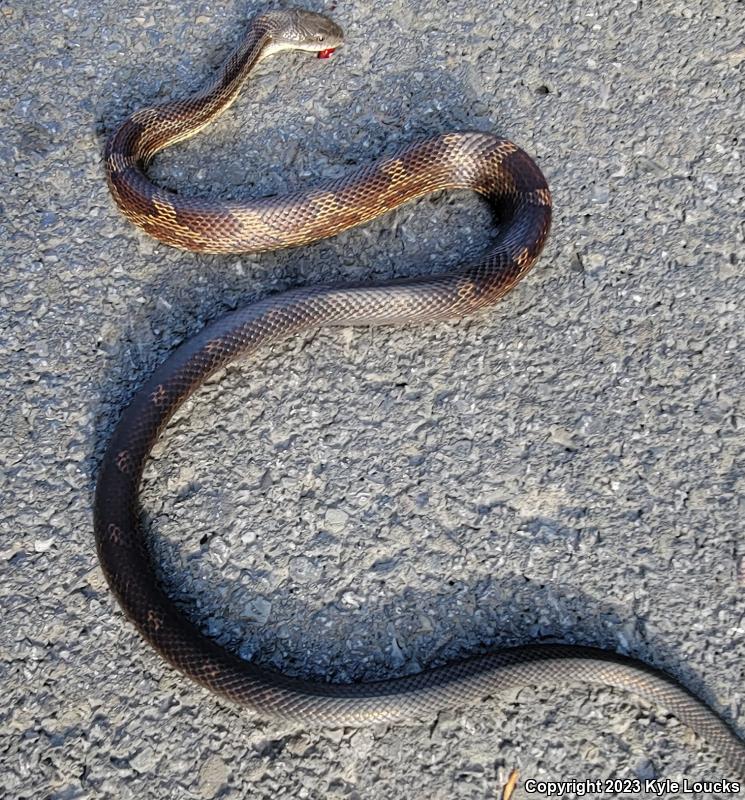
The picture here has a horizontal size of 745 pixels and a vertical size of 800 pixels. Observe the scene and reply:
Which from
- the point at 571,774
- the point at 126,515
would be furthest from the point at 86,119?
the point at 571,774

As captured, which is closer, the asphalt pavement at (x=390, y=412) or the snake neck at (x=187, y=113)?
the asphalt pavement at (x=390, y=412)

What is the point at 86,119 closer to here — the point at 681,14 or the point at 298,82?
the point at 298,82

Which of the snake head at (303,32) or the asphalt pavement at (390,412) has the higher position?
the snake head at (303,32)
